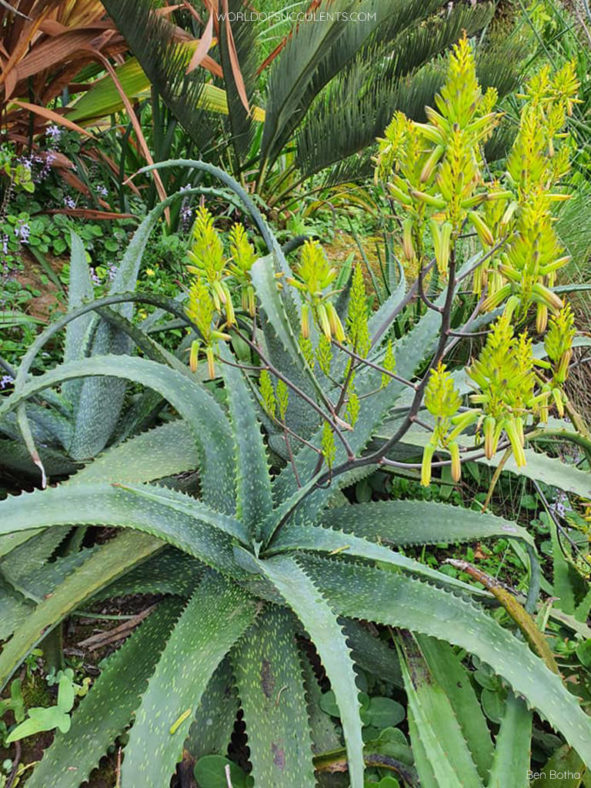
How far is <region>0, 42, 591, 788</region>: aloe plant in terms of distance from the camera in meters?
0.72

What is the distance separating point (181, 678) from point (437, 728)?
0.40m

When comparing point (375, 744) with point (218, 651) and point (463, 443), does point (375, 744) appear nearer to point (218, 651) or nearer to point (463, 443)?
point (218, 651)

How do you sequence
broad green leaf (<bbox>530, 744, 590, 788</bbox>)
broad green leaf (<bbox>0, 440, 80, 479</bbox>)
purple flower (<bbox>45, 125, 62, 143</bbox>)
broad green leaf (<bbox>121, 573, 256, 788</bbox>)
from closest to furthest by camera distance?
broad green leaf (<bbox>121, 573, 256, 788</bbox>)
broad green leaf (<bbox>530, 744, 590, 788</bbox>)
broad green leaf (<bbox>0, 440, 80, 479</bbox>)
purple flower (<bbox>45, 125, 62, 143</bbox>)

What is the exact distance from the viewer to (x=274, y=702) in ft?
2.91

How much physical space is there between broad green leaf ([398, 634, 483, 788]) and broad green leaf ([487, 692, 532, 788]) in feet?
0.11

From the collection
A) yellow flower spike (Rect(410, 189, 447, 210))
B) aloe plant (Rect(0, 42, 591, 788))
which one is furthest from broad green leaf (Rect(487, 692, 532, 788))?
yellow flower spike (Rect(410, 189, 447, 210))

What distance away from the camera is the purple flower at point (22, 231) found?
174 cm

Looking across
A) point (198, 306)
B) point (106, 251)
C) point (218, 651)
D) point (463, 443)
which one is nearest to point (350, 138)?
point (106, 251)

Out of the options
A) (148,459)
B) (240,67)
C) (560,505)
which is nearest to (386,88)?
(240,67)

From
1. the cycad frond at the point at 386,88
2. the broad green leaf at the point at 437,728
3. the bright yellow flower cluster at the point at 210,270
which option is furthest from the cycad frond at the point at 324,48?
the broad green leaf at the point at 437,728

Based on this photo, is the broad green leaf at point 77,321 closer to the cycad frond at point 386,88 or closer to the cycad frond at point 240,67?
the cycad frond at point 240,67

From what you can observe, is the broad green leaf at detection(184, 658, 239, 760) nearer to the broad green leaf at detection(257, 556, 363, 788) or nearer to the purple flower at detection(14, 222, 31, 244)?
the broad green leaf at detection(257, 556, 363, 788)

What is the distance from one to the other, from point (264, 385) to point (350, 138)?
1.50m
